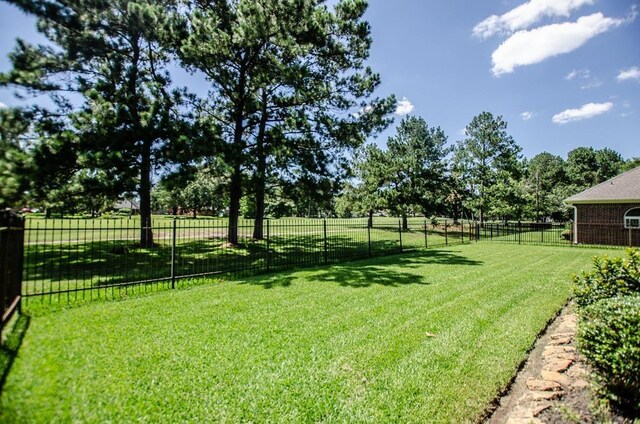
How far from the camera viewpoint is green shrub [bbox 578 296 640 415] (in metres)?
2.61

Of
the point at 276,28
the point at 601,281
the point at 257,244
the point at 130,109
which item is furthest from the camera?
the point at 257,244

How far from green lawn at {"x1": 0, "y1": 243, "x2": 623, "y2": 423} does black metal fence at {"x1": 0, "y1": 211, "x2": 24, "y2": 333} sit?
43 cm

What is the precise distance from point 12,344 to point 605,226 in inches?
1011

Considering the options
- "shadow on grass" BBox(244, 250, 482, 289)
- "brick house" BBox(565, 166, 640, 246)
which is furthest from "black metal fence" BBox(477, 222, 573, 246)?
"shadow on grass" BBox(244, 250, 482, 289)

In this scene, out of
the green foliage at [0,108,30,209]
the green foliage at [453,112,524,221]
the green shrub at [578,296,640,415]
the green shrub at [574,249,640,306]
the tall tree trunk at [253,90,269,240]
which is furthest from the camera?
the green foliage at [453,112,524,221]

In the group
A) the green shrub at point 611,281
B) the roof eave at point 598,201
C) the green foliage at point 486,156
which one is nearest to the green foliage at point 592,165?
Answer: the green foliage at point 486,156

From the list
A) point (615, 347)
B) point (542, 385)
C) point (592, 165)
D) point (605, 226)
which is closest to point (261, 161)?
point (542, 385)

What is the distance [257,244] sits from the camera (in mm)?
14719

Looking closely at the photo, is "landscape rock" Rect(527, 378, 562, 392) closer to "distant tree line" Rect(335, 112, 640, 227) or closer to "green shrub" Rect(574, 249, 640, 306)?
"green shrub" Rect(574, 249, 640, 306)

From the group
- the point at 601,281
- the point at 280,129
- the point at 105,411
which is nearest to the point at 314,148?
the point at 280,129

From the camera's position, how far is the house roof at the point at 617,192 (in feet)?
57.9

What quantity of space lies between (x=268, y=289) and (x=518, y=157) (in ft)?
124

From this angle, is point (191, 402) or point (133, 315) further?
point (133, 315)

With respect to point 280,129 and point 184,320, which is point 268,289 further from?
point 280,129
